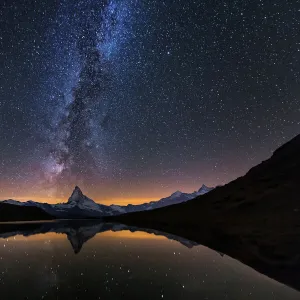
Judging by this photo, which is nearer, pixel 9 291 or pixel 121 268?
pixel 9 291

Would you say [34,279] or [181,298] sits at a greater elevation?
[34,279]

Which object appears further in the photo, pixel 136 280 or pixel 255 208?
pixel 255 208

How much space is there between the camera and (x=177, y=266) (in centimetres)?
2325

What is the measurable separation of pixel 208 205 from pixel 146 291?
183591 mm

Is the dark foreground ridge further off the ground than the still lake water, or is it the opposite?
the dark foreground ridge

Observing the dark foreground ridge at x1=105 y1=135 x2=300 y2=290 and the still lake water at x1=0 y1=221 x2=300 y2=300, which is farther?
the dark foreground ridge at x1=105 y1=135 x2=300 y2=290

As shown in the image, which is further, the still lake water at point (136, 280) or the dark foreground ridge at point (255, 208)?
the dark foreground ridge at point (255, 208)

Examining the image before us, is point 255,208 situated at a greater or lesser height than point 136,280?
greater

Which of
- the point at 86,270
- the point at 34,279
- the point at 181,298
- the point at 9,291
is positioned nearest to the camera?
the point at 181,298

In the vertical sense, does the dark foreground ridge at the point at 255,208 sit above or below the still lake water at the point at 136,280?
above

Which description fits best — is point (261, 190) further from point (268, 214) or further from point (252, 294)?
point (252, 294)

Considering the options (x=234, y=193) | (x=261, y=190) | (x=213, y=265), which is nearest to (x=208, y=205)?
(x=234, y=193)

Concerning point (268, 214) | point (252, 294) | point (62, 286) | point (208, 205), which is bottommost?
point (252, 294)

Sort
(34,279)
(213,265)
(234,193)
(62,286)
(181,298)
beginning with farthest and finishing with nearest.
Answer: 1. (234,193)
2. (213,265)
3. (34,279)
4. (62,286)
5. (181,298)
